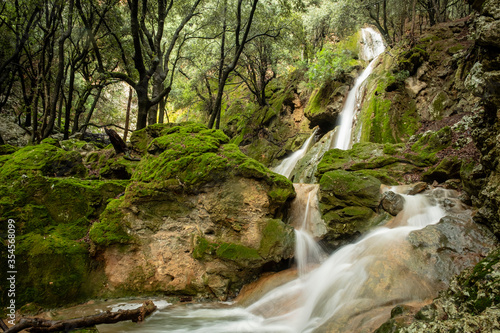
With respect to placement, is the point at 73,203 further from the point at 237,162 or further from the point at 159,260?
the point at 237,162

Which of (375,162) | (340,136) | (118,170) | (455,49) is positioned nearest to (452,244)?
(375,162)

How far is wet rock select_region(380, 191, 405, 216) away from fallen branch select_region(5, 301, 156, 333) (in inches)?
240

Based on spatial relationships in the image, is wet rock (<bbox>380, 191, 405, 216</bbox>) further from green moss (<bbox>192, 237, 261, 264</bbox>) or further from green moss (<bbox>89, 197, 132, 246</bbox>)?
green moss (<bbox>89, 197, 132, 246</bbox>)

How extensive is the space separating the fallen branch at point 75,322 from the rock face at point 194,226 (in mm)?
1025

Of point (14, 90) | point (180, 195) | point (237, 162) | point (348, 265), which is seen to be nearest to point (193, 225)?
point (180, 195)

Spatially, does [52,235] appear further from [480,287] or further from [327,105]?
[327,105]

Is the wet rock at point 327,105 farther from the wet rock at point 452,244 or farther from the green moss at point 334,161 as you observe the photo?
the wet rock at point 452,244

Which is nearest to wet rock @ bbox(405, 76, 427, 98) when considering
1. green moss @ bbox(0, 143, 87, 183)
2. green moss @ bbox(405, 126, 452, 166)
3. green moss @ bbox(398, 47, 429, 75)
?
green moss @ bbox(398, 47, 429, 75)

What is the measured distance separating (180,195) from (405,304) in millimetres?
4919

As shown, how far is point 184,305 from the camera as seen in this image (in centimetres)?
523

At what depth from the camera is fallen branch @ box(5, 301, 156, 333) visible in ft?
10.5

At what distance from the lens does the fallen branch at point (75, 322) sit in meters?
3.20

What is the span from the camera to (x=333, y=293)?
4926 millimetres

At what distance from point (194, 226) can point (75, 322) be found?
288 cm
